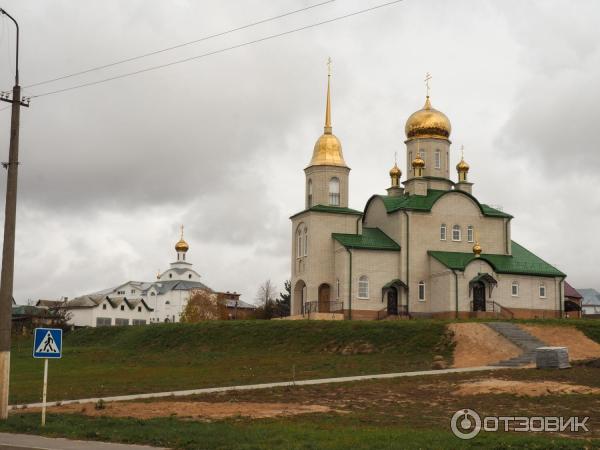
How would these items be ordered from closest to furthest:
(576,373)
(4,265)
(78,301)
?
(4,265), (576,373), (78,301)

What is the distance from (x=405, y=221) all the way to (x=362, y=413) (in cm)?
3128

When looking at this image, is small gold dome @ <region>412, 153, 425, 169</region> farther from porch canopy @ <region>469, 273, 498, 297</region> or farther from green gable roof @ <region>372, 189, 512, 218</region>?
porch canopy @ <region>469, 273, 498, 297</region>

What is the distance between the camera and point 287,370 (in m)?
31.7

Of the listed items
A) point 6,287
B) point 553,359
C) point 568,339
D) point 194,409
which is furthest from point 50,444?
point 568,339

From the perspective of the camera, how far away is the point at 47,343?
17625 millimetres

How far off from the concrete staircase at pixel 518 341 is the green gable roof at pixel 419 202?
13.9 m

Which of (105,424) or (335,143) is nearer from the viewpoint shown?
(105,424)

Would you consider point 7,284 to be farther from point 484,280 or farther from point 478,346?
point 484,280

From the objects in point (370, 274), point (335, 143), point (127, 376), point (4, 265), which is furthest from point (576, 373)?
point (335, 143)

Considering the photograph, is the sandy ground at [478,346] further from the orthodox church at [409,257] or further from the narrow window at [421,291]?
the narrow window at [421,291]

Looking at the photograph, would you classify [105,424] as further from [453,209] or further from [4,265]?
[453,209]

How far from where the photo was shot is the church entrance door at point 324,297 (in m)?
49.5

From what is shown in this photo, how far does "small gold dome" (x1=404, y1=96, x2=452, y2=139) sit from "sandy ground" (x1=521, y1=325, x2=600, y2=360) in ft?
63.3

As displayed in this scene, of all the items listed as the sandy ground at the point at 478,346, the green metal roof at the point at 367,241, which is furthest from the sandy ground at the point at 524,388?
the green metal roof at the point at 367,241
